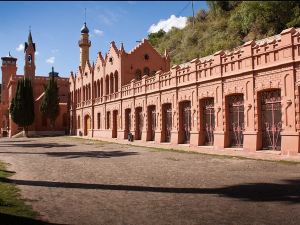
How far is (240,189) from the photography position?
30.9 feet

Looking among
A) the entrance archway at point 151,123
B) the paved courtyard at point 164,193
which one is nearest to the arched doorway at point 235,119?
the paved courtyard at point 164,193

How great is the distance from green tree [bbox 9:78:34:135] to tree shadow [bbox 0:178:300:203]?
41732mm

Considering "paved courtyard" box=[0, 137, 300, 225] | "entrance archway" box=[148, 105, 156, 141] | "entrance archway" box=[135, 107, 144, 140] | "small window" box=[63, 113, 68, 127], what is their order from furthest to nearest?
"small window" box=[63, 113, 68, 127] < "entrance archway" box=[135, 107, 144, 140] < "entrance archway" box=[148, 105, 156, 141] < "paved courtyard" box=[0, 137, 300, 225]

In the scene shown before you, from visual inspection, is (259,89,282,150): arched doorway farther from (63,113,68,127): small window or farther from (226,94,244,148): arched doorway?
(63,113,68,127): small window

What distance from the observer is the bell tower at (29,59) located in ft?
194

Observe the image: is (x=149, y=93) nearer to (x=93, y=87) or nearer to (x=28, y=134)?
(x=93, y=87)

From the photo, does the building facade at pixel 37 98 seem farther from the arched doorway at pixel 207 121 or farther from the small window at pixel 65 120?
the arched doorway at pixel 207 121

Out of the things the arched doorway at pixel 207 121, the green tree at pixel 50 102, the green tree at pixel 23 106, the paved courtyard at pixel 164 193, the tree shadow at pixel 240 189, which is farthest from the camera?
the green tree at pixel 50 102

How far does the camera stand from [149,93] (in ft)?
96.6

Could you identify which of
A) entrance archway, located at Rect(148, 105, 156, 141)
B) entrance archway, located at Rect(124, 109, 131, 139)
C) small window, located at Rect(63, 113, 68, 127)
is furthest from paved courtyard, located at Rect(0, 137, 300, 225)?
small window, located at Rect(63, 113, 68, 127)

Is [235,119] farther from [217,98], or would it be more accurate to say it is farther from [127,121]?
[127,121]

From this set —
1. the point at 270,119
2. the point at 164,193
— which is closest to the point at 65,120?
the point at 270,119

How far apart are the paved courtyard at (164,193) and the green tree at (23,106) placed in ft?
126

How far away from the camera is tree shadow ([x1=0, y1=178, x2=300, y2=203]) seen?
841 centimetres
